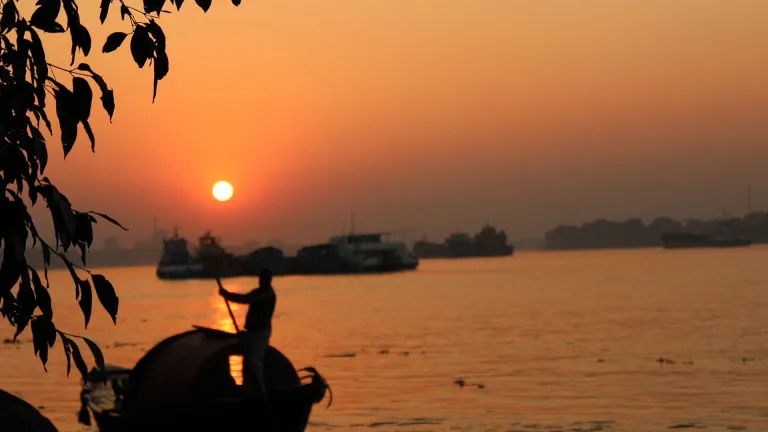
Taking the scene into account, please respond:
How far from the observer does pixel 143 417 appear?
64.4ft

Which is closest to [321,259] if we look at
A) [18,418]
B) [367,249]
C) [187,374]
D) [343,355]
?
[367,249]

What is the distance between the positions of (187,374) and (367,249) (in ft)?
550

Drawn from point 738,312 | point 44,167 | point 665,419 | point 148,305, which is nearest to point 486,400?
point 665,419

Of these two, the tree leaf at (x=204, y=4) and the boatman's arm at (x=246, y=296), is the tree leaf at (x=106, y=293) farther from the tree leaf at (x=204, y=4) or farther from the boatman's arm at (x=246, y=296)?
the boatman's arm at (x=246, y=296)

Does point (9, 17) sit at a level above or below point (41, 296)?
above

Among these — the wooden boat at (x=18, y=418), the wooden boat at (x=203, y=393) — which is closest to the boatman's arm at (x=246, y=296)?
the wooden boat at (x=203, y=393)

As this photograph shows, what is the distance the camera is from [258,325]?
19.1 m

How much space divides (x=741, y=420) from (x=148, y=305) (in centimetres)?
8353

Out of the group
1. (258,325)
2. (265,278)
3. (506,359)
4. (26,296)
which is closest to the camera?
(26,296)

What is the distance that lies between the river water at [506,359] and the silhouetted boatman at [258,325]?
826 centimetres

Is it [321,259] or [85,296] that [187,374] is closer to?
[85,296]

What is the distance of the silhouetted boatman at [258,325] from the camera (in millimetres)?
18859

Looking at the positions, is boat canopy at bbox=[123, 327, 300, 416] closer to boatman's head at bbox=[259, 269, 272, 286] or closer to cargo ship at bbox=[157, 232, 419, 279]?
boatman's head at bbox=[259, 269, 272, 286]

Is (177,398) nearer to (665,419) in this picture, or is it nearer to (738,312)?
(665,419)
